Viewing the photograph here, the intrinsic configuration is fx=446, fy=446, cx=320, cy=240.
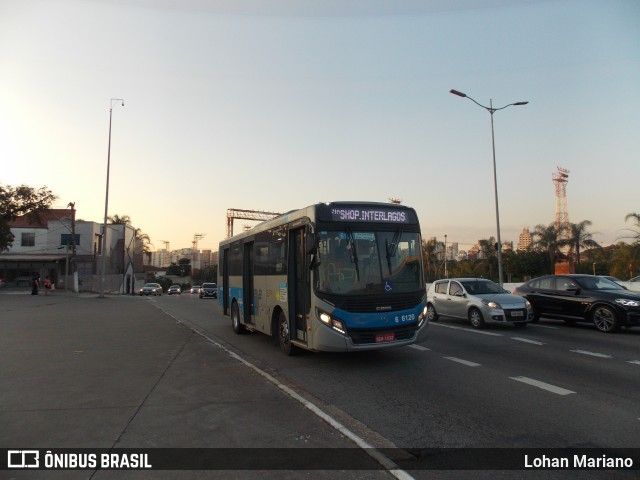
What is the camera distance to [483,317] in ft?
44.6

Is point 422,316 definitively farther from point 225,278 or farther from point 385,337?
point 225,278

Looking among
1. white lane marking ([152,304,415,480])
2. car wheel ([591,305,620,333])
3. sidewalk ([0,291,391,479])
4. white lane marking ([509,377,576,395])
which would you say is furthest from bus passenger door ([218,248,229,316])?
car wheel ([591,305,620,333])

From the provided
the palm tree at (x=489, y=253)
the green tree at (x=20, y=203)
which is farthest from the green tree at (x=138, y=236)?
the palm tree at (x=489, y=253)

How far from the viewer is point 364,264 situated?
8.49m

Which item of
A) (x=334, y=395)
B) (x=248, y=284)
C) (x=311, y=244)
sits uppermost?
(x=311, y=244)

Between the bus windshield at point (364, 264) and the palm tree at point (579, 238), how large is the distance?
144ft

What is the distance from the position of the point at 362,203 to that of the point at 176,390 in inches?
190

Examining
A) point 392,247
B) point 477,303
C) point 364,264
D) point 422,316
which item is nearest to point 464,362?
point 422,316

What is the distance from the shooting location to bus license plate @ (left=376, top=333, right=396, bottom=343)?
827cm

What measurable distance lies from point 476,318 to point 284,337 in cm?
694

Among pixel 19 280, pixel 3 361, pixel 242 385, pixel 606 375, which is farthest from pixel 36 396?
pixel 19 280

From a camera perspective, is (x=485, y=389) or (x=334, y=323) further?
(x=334, y=323)

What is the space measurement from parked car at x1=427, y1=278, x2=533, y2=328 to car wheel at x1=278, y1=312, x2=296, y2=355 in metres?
4.89

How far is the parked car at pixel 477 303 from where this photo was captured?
1323 cm
